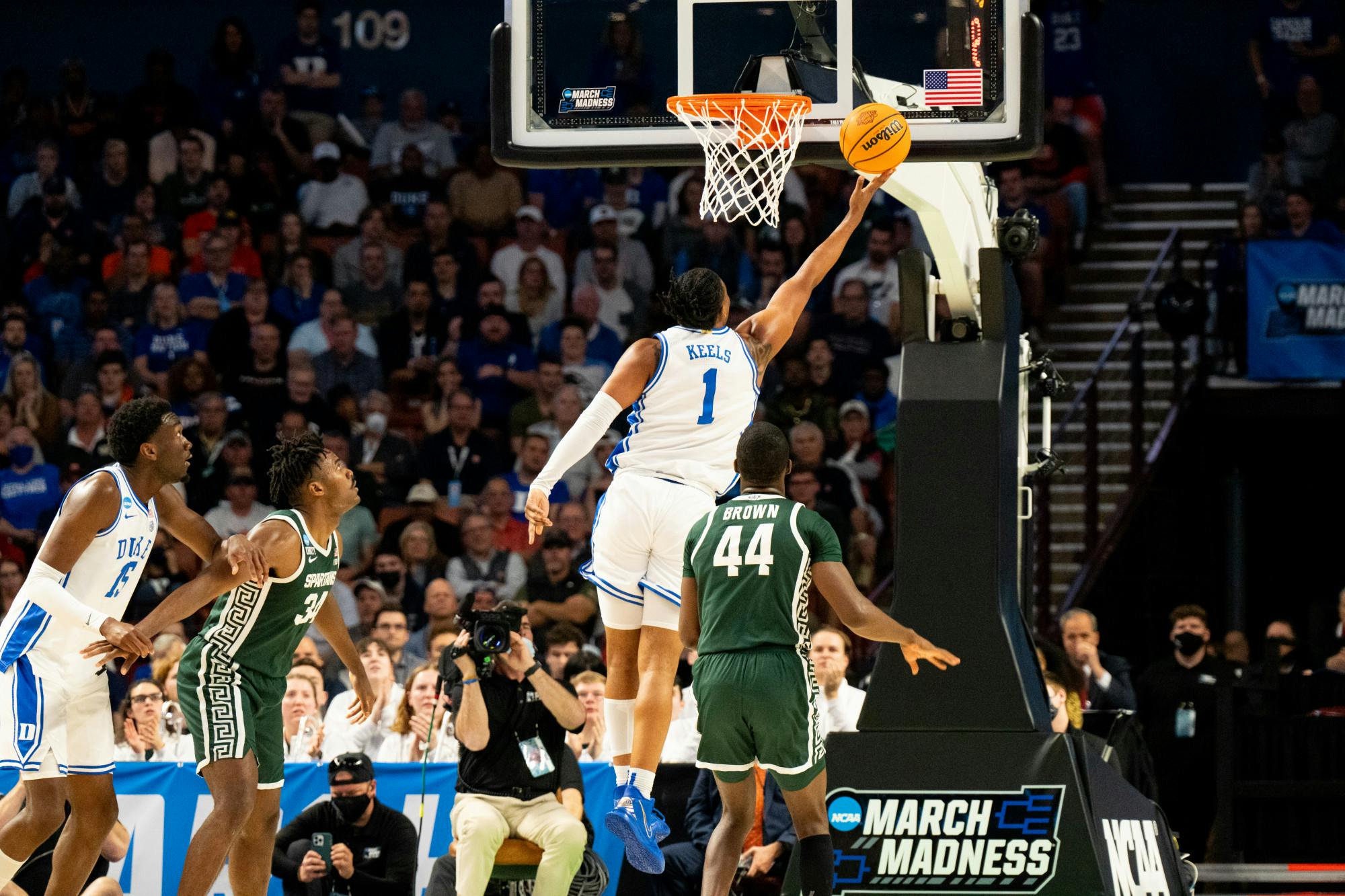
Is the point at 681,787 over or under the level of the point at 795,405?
under

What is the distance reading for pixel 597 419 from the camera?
8.03 meters

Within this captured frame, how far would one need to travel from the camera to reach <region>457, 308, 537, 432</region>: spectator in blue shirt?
1584cm

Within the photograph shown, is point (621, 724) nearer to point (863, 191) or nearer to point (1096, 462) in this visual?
point (863, 191)

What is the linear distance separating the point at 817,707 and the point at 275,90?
12691 mm

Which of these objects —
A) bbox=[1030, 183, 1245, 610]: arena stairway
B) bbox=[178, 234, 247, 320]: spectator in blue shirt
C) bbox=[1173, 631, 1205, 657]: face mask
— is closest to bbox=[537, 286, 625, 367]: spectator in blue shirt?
bbox=[178, 234, 247, 320]: spectator in blue shirt

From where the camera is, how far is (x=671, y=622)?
26.7 ft

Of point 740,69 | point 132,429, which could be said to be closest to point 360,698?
point 132,429

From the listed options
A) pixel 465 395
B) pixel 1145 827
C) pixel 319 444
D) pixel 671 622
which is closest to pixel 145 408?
pixel 319 444

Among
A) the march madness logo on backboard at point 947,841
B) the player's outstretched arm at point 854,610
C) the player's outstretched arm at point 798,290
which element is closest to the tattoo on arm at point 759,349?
the player's outstretched arm at point 798,290

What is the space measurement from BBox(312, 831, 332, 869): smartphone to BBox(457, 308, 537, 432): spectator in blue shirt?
6.36 meters

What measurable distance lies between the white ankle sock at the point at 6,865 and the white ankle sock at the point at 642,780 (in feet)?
8.08

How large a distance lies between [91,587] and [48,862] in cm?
267

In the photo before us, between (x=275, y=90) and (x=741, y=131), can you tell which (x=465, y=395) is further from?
(x=741, y=131)

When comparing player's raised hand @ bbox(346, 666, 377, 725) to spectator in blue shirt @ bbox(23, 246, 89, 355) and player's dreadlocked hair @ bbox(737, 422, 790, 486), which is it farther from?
spectator in blue shirt @ bbox(23, 246, 89, 355)
